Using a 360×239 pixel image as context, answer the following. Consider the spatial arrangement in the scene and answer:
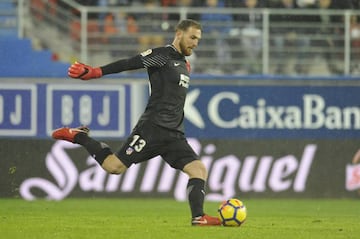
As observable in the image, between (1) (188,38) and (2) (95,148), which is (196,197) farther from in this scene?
(1) (188,38)

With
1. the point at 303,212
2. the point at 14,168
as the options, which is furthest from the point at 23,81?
the point at 303,212

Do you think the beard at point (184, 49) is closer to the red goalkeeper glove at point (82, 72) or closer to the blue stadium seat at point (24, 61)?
the red goalkeeper glove at point (82, 72)


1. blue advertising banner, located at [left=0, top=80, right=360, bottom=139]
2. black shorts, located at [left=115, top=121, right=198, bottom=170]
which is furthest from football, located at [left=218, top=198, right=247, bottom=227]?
blue advertising banner, located at [left=0, top=80, right=360, bottom=139]

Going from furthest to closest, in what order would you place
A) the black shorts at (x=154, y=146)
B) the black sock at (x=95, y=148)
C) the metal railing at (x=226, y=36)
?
1. the metal railing at (x=226, y=36)
2. the black sock at (x=95, y=148)
3. the black shorts at (x=154, y=146)

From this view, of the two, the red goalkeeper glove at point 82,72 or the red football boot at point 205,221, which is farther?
the red football boot at point 205,221

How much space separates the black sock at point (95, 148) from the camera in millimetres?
10477

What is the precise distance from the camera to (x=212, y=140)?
663 inches

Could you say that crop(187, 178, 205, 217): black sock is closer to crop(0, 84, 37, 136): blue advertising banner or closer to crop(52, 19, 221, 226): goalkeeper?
crop(52, 19, 221, 226): goalkeeper

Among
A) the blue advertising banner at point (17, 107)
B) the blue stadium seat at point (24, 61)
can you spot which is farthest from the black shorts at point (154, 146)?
the blue stadium seat at point (24, 61)

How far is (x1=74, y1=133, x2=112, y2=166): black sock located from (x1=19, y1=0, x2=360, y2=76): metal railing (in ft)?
22.4

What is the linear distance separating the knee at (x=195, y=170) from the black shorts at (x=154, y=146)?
4 cm

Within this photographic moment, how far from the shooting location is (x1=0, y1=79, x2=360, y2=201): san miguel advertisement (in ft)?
54.1

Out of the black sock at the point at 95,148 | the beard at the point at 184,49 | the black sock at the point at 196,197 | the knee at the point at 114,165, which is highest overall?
the beard at the point at 184,49

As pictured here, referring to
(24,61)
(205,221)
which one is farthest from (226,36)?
(205,221)
